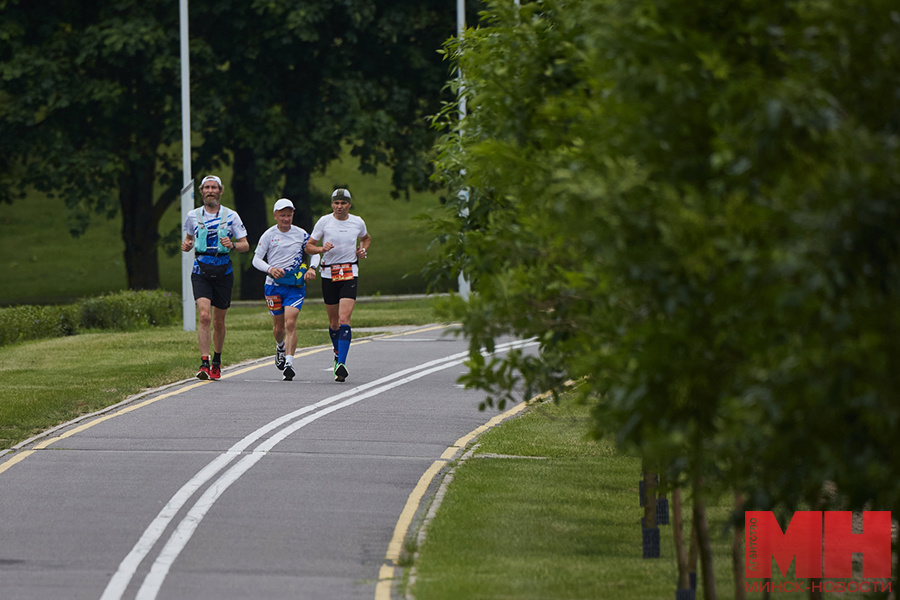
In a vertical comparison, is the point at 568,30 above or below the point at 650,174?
above

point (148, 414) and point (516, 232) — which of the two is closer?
point (516, 232)

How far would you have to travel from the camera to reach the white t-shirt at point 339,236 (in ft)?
47.4

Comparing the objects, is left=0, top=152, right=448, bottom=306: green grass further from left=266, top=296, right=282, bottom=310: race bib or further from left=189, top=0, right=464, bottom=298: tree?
left=266, top=296, right=282, bottom=310: race bib

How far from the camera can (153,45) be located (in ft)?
96.2

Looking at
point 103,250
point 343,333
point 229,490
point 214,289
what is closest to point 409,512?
point 229,490

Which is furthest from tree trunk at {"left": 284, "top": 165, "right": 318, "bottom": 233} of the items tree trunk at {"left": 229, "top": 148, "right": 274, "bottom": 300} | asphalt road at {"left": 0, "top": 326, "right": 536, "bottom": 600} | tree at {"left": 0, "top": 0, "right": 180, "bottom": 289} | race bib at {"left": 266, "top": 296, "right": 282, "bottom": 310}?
asphalt road at {"left": 0, "top": 326, "right": 536, "bottom": 600}

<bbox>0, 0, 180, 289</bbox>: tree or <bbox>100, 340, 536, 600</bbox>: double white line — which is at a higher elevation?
<bbox>0, 0, 180, 289</bbox>: tree

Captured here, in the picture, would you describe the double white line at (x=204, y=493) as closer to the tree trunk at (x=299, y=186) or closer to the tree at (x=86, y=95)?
the tree at (x=86, y=95)

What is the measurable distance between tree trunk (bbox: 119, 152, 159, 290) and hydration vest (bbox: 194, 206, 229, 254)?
19752mm

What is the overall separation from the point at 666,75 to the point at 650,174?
0.37 m

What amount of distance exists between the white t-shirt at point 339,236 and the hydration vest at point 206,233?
100 cm

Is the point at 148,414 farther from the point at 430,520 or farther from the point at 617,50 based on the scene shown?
the point at 617,50

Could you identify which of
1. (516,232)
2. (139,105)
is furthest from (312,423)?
(139,105)

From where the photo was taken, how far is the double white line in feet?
24.0
